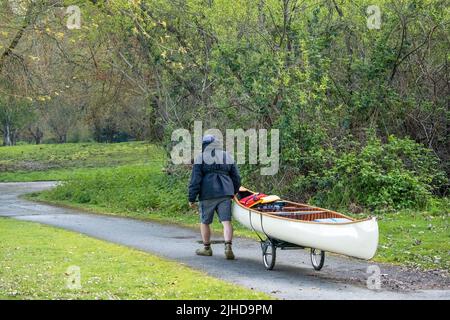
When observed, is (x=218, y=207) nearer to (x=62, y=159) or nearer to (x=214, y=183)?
(x=214, y=183)

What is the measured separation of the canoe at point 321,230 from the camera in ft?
39.4

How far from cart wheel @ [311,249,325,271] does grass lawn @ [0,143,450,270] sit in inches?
66.4

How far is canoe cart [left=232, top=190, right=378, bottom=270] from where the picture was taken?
473 inches

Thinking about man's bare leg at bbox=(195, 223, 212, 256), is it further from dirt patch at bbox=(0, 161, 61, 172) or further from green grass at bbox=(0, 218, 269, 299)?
dirt patch at bbox=(0, 161, 61, 172)

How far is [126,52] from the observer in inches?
1155

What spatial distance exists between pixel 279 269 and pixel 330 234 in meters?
1.66

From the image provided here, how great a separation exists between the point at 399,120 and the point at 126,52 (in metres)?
10.5

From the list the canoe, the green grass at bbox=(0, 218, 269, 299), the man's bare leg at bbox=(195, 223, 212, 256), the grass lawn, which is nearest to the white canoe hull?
the canoe

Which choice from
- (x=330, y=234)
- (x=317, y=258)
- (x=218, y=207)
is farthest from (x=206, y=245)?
(x=330, y=234)

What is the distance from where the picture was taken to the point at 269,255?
1390cm

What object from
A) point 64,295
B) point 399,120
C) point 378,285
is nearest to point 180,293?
point 64,295

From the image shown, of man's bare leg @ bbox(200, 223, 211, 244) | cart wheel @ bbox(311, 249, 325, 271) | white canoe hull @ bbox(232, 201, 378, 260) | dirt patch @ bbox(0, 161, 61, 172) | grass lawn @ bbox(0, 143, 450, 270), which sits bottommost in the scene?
dirt patch @ bbox(0, 161, 61, 172)

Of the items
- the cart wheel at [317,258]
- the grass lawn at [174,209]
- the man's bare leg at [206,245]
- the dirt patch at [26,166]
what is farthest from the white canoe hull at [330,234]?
the dirt patch at [26,166]
